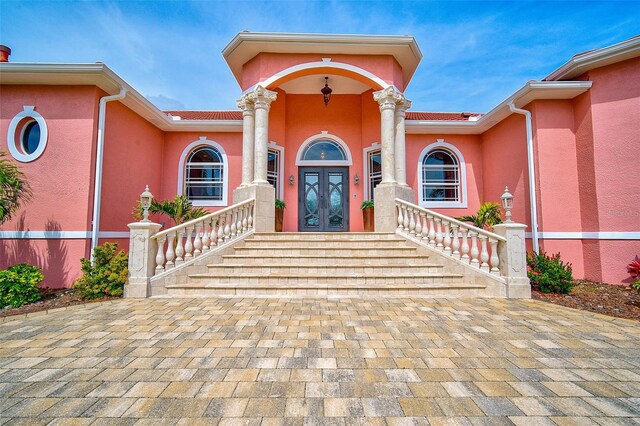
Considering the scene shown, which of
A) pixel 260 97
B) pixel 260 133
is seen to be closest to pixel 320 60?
pixel 260 97

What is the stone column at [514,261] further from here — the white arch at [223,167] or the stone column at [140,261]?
the white arch at [223,167]

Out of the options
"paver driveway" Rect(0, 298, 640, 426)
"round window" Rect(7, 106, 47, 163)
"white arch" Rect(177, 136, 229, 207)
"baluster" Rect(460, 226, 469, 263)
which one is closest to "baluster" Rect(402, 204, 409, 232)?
"baluster" Rect(460, 226, 469, 263)

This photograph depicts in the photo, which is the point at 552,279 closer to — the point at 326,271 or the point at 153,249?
the point at 326,271

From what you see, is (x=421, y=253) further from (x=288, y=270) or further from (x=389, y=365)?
(x=389, y=365)

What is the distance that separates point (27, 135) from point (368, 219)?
Answer: 9169 millimetres

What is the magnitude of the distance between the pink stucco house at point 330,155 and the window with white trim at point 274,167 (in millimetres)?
38

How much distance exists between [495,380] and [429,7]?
25.9 feet

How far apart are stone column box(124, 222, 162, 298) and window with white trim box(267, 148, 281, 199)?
16.6ft

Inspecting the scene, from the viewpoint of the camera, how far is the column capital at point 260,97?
24.7 feet

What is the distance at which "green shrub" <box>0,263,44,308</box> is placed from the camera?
4828 mm

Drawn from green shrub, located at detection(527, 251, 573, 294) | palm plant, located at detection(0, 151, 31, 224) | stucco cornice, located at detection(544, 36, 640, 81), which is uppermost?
stucco cornice, located at detection(544, 36, 640, 81)

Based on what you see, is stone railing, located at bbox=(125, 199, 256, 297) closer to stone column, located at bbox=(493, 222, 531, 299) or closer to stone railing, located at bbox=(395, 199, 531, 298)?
stone railing, located at bbox=(395, 199, 531, 298)

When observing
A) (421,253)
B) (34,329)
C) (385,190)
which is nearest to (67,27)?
(34,329)

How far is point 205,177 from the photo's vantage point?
9383 millimetres
